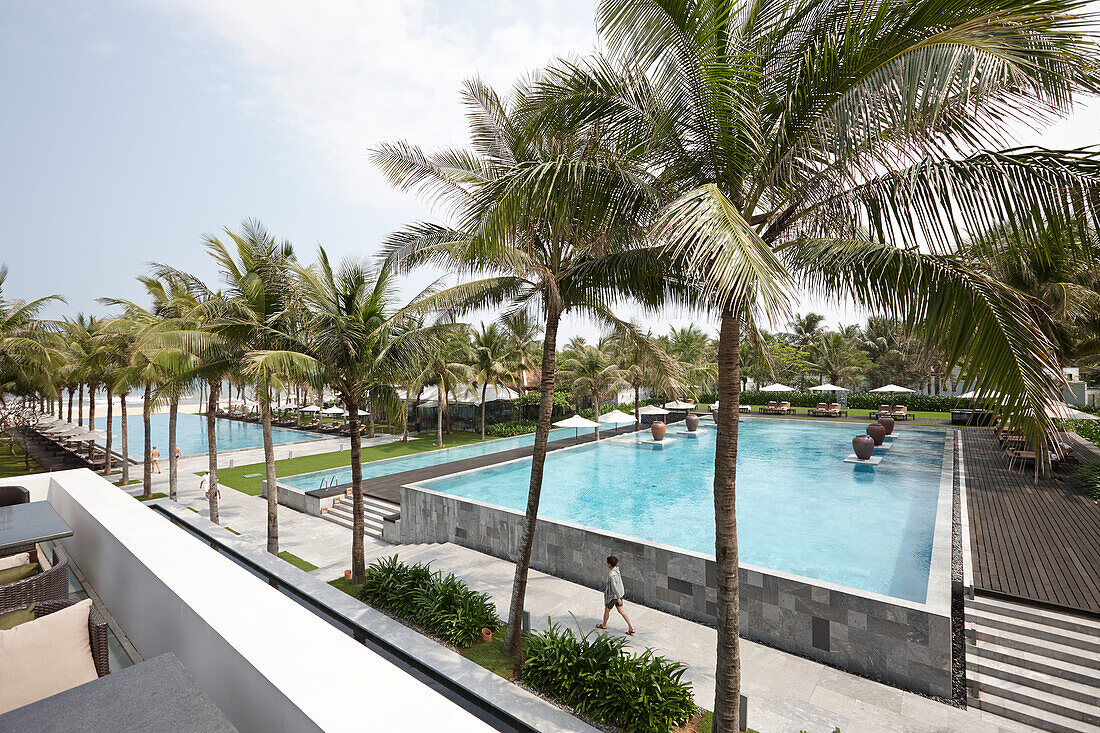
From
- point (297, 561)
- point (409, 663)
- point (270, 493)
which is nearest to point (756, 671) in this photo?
point (409, 663)

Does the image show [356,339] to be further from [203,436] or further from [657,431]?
[203,436]

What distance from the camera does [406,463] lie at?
21.9 metres

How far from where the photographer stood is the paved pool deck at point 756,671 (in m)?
5.83

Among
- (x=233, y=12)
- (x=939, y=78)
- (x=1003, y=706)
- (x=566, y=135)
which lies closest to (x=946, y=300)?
(x=939, y=78)

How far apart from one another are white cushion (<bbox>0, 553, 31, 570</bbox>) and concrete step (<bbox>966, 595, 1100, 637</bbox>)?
11.3 meters

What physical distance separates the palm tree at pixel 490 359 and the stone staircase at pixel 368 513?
554 inches

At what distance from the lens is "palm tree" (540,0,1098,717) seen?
294 cm

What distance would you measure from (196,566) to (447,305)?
5283 millimetres

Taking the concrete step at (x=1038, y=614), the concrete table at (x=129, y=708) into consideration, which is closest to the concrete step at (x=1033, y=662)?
the concrete step at (x=1038, y=614)

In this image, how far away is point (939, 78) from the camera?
9.15 ft

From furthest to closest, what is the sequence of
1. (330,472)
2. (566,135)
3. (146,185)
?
(146,185)
(330,472)
(566,135)

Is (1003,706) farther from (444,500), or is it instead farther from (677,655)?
(444,500)

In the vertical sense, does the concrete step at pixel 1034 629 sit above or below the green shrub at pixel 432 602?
above

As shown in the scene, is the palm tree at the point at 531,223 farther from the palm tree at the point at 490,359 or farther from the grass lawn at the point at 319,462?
the palm tree at the point at 490,359
